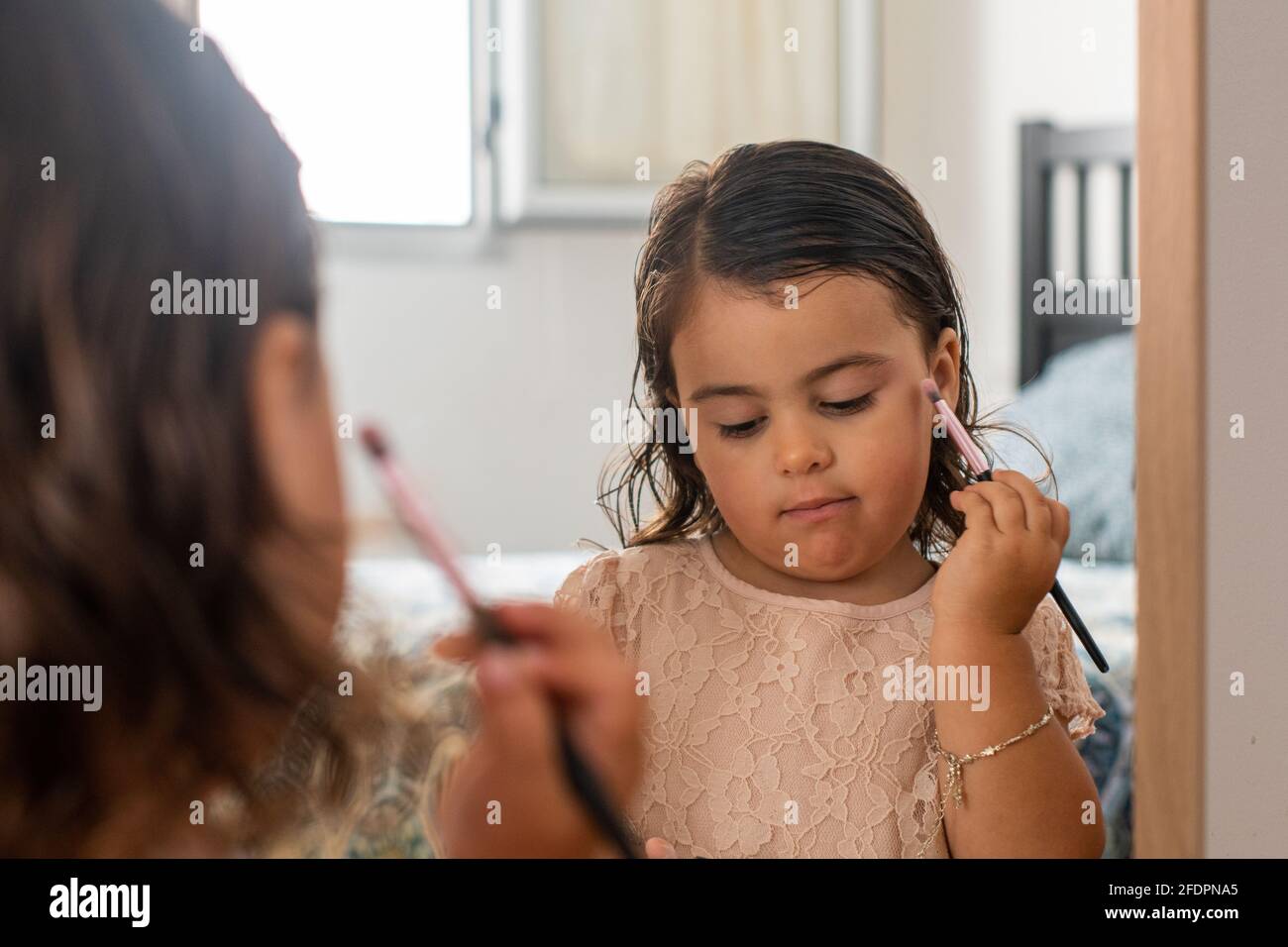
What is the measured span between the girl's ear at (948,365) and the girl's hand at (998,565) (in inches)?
2.5

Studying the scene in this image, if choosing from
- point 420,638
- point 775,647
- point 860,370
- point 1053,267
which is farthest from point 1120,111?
point 420,638

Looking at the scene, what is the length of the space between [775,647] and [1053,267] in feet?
0.99

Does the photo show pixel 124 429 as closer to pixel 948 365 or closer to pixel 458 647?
pixel 458 647

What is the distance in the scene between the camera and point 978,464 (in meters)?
0.62

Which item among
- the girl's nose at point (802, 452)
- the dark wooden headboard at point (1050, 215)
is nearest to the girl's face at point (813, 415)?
the girl's nose at point (802, 452)

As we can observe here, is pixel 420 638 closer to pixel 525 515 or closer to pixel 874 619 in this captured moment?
pixel 525 515

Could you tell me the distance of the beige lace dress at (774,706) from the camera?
0.62 metres

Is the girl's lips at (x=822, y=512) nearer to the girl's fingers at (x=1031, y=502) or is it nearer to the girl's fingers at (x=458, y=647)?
the girl's fingers at (x=1031, y=502)

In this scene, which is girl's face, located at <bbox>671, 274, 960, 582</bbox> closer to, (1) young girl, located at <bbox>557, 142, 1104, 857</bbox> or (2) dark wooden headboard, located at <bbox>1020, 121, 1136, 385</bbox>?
(1) young girl, located at <bbox>557, 142, 1104, 857</bbox>

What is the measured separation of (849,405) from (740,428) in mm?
57

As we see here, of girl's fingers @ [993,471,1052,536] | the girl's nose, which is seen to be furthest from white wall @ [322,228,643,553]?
girl's fingers @ [993,471,1052,536]

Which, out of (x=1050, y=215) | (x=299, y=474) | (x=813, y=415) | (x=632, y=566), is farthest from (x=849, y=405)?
(x=1050, y=215)

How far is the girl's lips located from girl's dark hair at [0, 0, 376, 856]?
272 mm

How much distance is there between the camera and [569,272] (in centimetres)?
65
